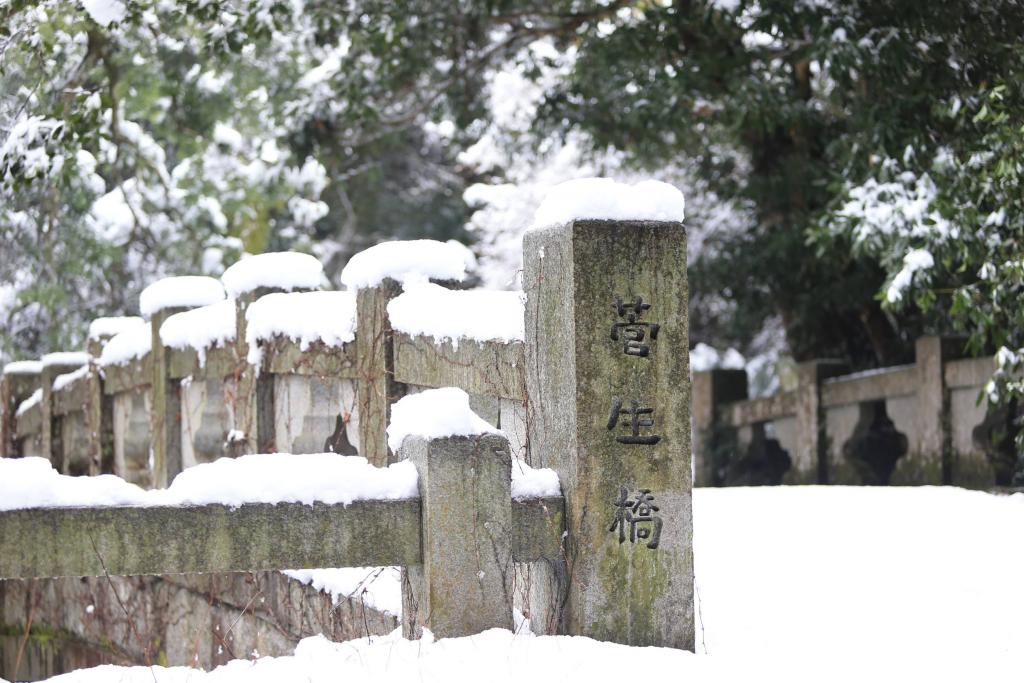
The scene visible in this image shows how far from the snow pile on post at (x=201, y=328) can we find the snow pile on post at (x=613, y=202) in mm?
3352

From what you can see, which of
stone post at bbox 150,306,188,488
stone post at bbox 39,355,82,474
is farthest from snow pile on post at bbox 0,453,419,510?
stone post at bbox 39,355,82,474

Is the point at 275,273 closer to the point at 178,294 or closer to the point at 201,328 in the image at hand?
the point at 201,328

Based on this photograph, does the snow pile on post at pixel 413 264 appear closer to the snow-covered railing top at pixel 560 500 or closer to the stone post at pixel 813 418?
the snow-covered railing top at pixel 560 500

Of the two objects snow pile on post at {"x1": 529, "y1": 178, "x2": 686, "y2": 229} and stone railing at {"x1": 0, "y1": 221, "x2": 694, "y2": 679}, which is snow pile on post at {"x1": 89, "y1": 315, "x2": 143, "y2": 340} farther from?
snow pile on post at {"x1": 529, "y1": 178, "x2": 686, "y2": 229}

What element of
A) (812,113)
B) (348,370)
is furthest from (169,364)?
(812,113)

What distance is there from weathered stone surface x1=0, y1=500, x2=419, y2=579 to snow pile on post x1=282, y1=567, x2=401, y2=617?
3.71 feet

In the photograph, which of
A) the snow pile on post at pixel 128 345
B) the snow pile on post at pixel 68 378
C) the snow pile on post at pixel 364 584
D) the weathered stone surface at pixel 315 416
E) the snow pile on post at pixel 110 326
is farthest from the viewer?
the snow pile on post at pixel 68 378

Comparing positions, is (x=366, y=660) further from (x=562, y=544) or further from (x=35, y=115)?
(x=35, y=115)

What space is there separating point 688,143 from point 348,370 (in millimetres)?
8185

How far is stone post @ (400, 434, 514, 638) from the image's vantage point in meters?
3.66

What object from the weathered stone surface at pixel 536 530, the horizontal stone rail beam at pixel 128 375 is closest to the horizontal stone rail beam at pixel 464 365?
the weathered stone surface at pixel 536 530

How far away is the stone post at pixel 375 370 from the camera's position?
546 centimetres

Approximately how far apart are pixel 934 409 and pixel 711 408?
3.98 m

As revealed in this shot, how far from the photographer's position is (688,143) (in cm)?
1328
